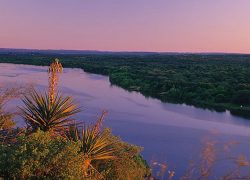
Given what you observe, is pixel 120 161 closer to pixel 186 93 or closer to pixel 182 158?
pixel 182 158

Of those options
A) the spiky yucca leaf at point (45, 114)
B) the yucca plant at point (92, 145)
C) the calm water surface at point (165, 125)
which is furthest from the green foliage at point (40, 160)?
the calm water surface at point (165, 125)

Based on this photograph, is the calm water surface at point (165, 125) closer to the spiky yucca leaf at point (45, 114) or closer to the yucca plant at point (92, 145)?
the yucca plant at point (92, 145)

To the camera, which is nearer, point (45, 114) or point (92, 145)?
point (92, 145)

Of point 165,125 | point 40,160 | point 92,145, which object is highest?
point 40,160

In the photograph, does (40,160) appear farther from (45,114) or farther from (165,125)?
(165,125)

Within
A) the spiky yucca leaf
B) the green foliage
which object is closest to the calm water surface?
the spiky yucca leaf

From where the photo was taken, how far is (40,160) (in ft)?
21.0

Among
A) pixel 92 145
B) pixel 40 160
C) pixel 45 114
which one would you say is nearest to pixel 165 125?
pixel 45 114

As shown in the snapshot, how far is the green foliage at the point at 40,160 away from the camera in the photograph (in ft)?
20.3

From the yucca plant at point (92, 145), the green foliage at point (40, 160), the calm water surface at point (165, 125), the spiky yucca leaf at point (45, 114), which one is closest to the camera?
the green foliage at point (40, 160)

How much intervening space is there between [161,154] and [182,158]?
984 mm

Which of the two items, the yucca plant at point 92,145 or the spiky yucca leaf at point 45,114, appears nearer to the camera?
the yucca plant at point 92,145

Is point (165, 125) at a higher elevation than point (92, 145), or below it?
below

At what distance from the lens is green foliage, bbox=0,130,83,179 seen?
20.3ft
